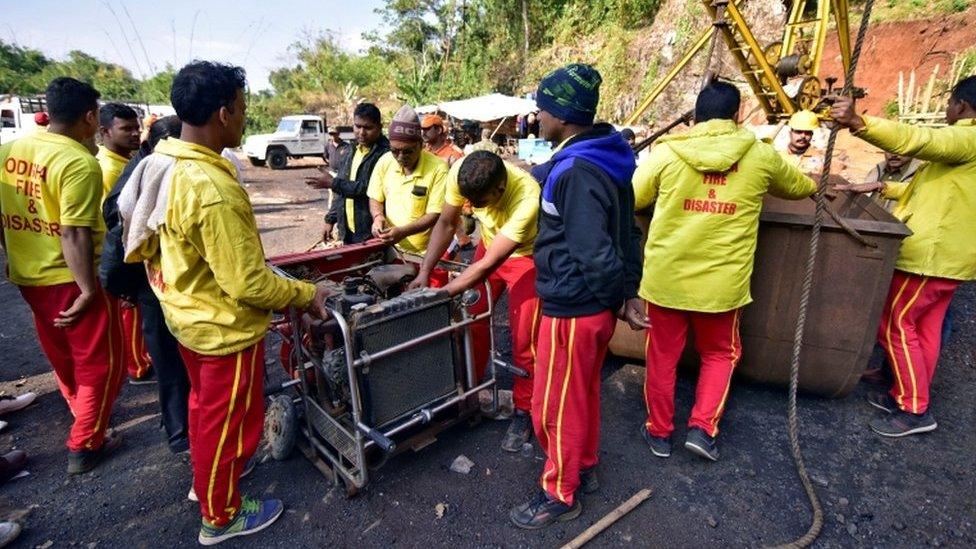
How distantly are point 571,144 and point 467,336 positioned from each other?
125 cm

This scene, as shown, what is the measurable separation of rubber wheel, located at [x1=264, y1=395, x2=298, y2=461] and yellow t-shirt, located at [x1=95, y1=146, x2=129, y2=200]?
1.85m

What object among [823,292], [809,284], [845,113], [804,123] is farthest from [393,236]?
[804,123]

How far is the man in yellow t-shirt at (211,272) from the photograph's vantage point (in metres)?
1.85

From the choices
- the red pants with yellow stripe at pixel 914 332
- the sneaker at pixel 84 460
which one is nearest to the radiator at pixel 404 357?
the sneaker at pixel 84 460

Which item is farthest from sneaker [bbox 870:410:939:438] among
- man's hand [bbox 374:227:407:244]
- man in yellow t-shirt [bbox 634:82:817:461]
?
man's hand [bbox 374:227:407:244]

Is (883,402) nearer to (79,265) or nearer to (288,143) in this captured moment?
(79,265)

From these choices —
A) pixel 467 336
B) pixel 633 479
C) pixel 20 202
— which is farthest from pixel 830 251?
pixel 20 202

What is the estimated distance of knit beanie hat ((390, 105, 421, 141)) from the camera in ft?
11.7

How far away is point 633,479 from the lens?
9.00 feet

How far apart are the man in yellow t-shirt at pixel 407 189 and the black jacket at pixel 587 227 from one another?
1.57m

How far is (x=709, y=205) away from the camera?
2.62m

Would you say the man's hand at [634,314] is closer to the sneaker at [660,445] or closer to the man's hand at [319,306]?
the sneaker at [660,445]

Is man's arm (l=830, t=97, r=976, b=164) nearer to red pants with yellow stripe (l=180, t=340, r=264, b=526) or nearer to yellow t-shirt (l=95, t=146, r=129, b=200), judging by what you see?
red pants with yellow stripe (l=180, t=340, r=264, b=526)

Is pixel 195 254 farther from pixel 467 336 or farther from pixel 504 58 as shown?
pixel 504 58
